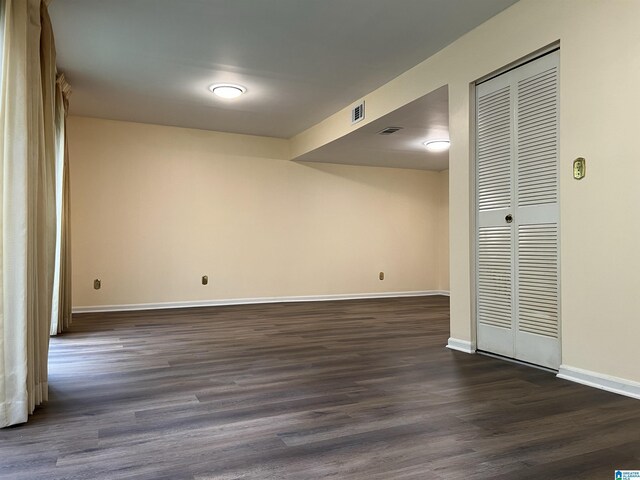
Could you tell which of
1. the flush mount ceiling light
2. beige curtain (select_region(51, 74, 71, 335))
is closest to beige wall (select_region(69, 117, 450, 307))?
beige curtain (select_region(51, 74, 71, 335))

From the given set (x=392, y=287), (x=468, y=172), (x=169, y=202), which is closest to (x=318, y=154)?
(x=169, y=202)

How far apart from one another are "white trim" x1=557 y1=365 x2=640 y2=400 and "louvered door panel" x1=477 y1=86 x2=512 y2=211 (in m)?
1.27

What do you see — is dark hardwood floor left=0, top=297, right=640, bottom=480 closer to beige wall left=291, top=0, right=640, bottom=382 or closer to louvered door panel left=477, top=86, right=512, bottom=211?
beige wall left=291, top=0, right=640, bottom=382

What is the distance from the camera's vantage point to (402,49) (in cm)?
402

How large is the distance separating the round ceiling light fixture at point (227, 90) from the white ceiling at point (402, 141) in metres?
1.54

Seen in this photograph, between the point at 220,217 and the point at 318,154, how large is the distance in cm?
185

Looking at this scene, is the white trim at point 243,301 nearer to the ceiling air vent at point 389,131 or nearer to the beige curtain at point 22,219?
the ceiling air vent at point 389,131

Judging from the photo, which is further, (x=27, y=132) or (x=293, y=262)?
(x=293, y=262)

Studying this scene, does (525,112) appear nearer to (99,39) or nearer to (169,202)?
(99,39)

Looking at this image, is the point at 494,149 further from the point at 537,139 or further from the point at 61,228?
the point at 61,228

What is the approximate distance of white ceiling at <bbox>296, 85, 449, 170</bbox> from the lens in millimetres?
4742

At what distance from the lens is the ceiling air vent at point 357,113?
5.34 meters

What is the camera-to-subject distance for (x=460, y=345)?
3721 millimetres

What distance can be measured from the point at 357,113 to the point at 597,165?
3.20 metres
